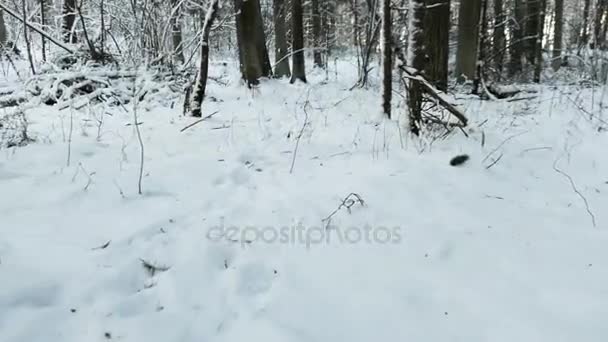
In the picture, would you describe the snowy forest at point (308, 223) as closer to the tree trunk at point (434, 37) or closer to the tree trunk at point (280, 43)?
the tree trunk at point (434, 37)

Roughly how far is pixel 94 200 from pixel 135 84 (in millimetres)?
3758

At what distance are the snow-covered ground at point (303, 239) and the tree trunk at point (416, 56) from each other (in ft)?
1.01

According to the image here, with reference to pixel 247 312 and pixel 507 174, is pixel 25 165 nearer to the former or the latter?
pixel 247 312

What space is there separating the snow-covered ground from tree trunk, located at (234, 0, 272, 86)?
423cm

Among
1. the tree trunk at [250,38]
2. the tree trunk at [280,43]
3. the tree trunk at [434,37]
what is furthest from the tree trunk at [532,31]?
the tree trunk at [250,38]

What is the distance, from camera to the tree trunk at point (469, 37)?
10000 mm

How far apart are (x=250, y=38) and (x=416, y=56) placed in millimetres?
4778

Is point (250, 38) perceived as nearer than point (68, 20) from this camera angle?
Yes

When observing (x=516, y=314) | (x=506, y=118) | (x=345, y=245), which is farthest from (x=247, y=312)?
(x=506, y=118)

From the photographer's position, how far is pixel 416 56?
14.3ft

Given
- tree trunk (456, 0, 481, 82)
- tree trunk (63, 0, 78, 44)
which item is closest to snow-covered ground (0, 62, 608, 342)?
tree trunk (63, 0, 78, 44)

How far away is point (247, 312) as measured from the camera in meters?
1.97

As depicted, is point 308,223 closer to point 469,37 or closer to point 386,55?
→ point 386,55

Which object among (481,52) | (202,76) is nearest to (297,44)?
(481,52)
